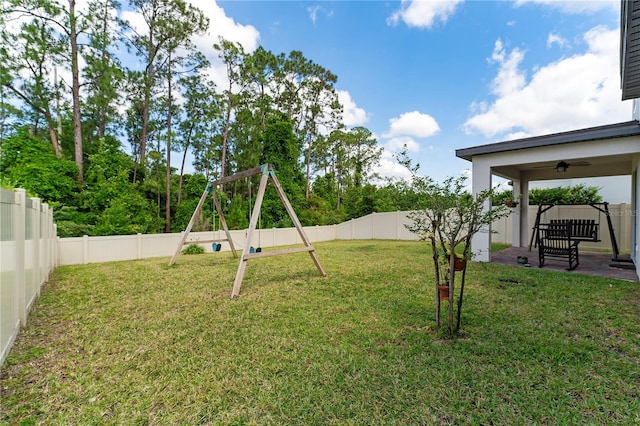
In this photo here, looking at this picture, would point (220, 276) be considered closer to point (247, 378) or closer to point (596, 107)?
point (247, 378)

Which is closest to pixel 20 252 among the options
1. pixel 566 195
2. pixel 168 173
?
pixel 168 173

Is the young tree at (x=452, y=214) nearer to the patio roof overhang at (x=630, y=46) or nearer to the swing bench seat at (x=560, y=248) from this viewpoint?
the patio roof overhang at (x=630, y=46)

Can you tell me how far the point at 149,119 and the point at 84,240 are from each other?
413 inches

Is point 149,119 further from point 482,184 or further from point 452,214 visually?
point 452,214

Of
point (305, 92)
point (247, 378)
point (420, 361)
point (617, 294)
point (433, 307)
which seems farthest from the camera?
point (305, 92)

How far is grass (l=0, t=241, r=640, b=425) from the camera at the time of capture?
1.89 m

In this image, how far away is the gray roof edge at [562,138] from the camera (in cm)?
530

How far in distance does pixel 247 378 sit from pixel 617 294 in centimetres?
557

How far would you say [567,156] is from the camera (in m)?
6.02

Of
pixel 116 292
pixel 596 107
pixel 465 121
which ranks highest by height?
pixel 465 121

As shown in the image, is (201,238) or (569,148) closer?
(569,148)

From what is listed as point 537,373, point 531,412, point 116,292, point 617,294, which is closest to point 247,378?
point 531,412

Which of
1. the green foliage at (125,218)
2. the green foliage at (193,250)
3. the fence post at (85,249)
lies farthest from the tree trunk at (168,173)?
the fence post at (85,249)

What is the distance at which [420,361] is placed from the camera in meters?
2.50
